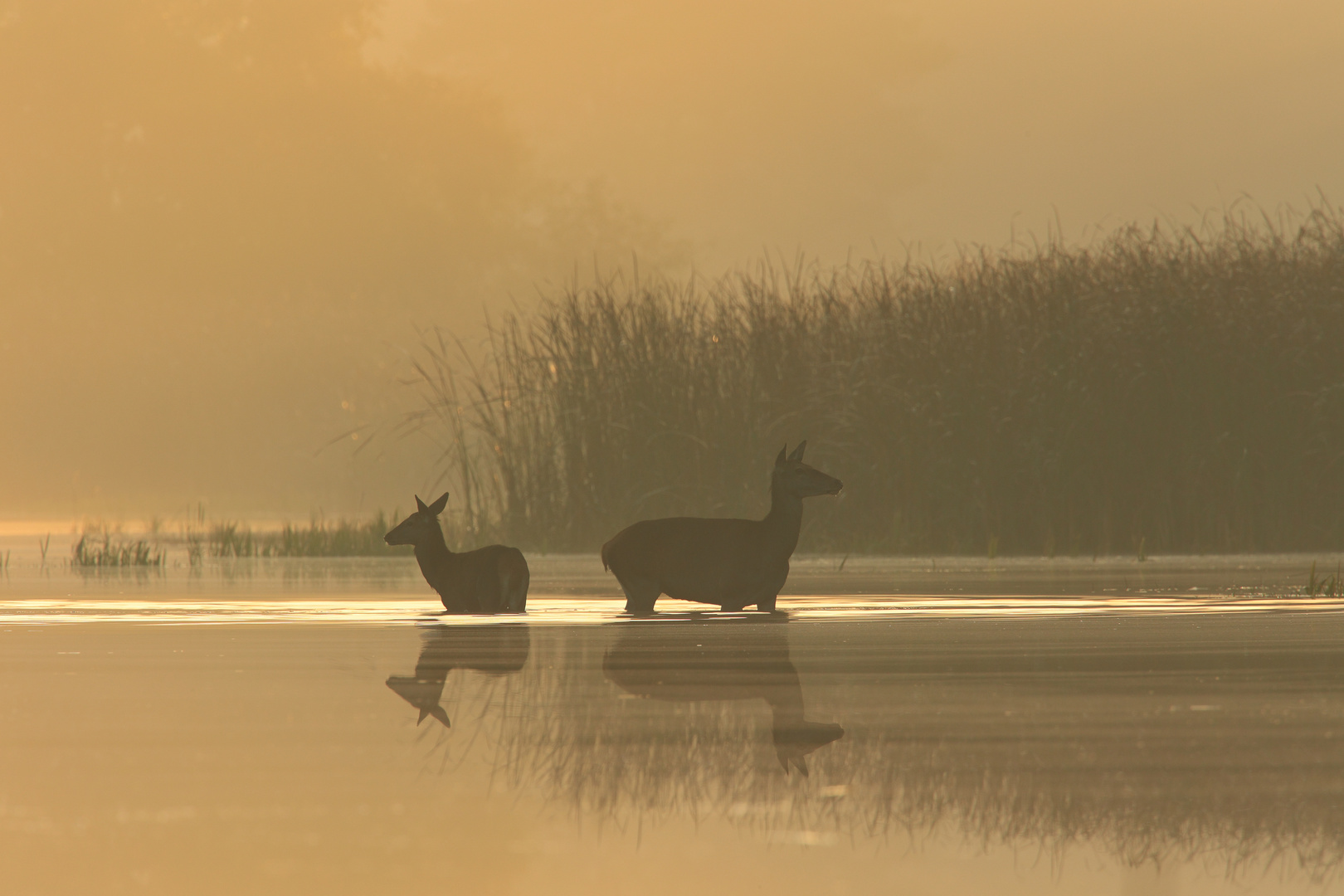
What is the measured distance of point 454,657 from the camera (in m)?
6.46

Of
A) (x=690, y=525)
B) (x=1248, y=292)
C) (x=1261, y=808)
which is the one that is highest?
(x=1248, y=292)

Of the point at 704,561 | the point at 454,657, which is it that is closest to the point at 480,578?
the point at 704,561

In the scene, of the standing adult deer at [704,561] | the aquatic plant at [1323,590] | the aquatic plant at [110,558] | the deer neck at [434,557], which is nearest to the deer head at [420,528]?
the deer neck at [434,557]

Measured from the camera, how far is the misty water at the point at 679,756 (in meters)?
3.10

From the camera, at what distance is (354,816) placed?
346cm

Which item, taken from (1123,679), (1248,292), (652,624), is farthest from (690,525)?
(1248,292)

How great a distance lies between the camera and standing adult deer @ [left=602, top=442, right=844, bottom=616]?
8820mm

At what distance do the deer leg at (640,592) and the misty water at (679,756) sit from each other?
87 centimetres

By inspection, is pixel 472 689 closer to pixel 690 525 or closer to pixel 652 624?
pixel 652 624

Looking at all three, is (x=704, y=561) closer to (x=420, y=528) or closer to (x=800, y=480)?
(x=800, y=480)

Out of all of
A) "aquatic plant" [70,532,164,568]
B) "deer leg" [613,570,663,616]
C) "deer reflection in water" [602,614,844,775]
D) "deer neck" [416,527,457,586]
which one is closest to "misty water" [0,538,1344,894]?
"deer reflection in water" [602,614,844,775]

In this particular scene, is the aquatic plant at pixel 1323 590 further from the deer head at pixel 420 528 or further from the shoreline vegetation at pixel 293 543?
the shoreline vegetation at pixel 293 543

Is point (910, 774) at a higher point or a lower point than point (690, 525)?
lower

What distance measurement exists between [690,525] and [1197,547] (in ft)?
19.7
